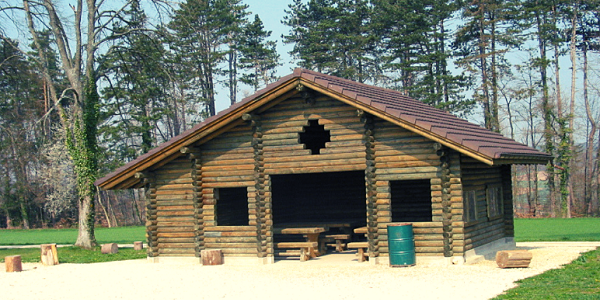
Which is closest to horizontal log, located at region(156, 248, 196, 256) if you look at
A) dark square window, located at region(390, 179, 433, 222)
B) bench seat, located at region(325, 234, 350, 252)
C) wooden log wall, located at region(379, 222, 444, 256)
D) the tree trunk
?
bench seat, located at region(325, 234, 350, 252)

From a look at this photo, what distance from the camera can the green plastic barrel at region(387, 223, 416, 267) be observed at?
1612 centimetres

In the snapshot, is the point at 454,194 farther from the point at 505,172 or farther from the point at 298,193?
the point at 298,193

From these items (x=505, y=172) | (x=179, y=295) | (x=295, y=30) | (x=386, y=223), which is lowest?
(x=179, y=295)

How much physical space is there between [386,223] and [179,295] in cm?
575

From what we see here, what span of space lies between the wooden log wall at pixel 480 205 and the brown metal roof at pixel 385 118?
0.82 metres

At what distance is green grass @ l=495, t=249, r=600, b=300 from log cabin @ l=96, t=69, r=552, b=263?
2.70 meters

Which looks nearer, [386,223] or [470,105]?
[386,223]

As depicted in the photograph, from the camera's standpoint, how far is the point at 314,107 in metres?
17.6

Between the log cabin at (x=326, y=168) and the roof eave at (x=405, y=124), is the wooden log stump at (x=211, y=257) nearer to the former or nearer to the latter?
the log cabin at (x=326, y=168)

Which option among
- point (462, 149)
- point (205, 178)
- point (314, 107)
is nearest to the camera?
point (462, 149)

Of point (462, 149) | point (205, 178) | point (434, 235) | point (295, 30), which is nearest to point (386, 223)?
point (434, 235)

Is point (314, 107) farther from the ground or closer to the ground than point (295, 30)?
closer to the ground

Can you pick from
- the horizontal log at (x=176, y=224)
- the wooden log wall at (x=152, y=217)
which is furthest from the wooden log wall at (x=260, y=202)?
the wooden log wall at (x=152, y=217)

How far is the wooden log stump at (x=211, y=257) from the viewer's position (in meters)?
18.2
